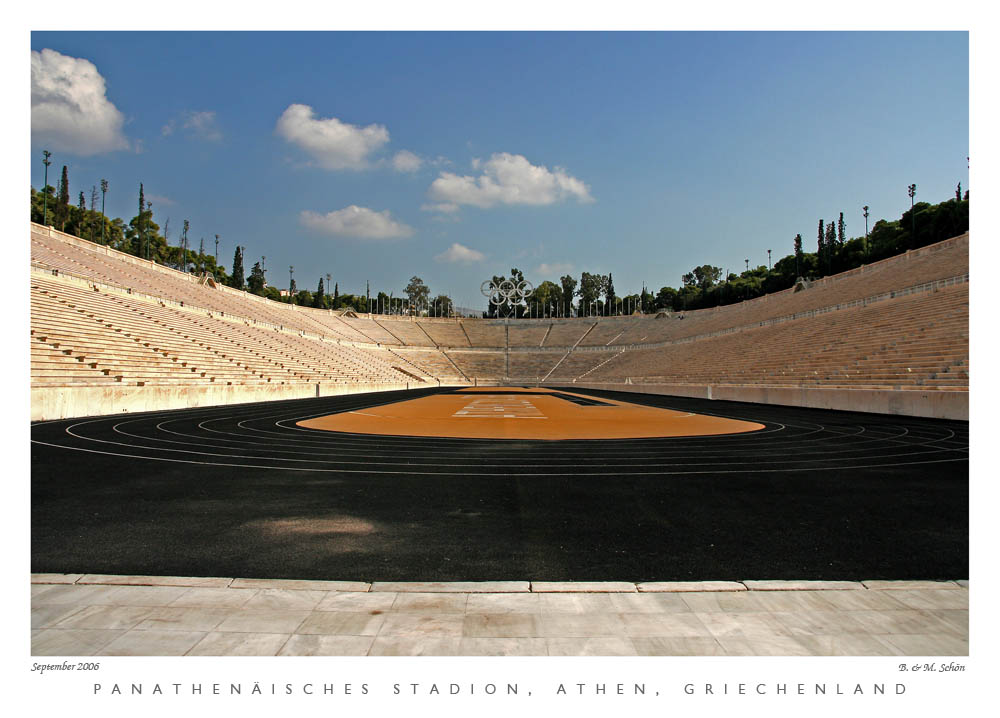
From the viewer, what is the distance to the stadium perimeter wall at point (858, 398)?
19.8 m

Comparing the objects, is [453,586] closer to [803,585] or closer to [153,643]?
[153,643]

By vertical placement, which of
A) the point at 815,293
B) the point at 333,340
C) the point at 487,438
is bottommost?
the point at 487,438

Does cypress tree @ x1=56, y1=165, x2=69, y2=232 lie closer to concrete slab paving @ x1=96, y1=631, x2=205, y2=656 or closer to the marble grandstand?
the marble grandstand

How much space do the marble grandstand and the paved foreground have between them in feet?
59.8

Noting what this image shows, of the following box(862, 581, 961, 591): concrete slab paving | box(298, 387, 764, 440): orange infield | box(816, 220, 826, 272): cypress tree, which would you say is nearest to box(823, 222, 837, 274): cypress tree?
box(816, 220, 826, 272): cypress tree

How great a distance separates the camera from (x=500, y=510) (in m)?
6.81

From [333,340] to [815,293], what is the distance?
52642 mm

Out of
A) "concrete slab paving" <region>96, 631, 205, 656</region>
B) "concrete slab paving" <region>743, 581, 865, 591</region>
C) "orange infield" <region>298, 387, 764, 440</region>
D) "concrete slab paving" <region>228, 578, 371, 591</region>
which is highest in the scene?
"concrete slab paving" <region>743, 581, 865, 591</region>

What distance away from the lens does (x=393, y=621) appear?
3516 millimetres

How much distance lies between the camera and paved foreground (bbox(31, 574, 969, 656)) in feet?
10.6

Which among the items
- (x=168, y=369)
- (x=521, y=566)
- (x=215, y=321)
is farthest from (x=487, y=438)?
(x=215, y=321)

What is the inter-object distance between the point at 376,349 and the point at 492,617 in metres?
75.3

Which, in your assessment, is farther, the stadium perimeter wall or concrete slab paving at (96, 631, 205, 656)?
the stadium perimeter wall

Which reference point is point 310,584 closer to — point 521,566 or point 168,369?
point 521,566
